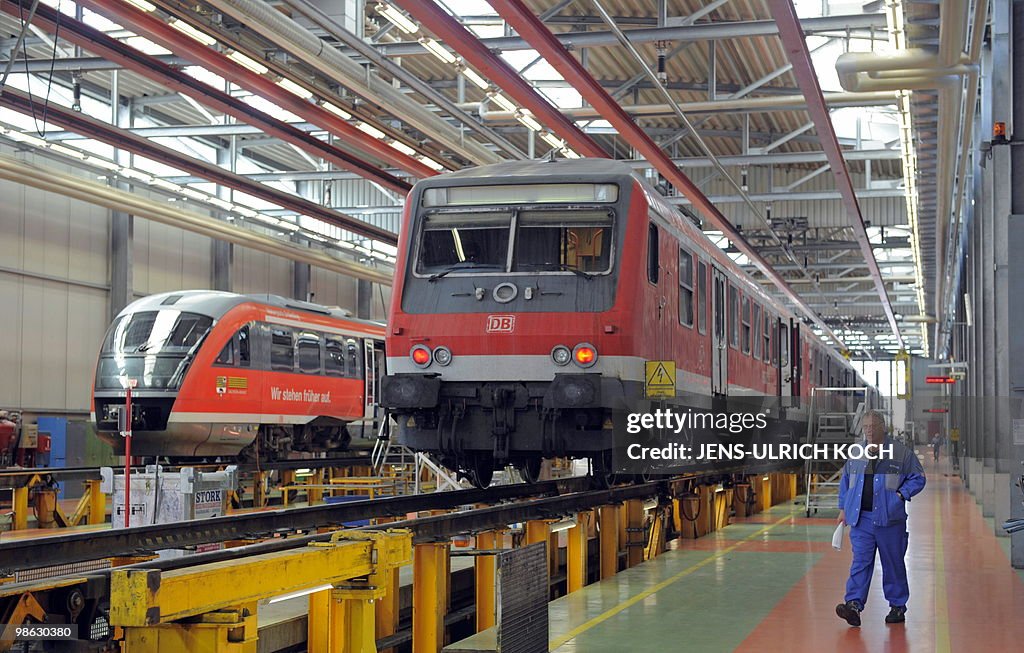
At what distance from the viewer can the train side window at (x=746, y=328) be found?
49.1ft

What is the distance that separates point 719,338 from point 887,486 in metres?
5.05

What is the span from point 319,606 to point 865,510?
3971mm

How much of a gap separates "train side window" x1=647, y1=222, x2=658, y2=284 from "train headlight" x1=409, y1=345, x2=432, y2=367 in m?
2.03

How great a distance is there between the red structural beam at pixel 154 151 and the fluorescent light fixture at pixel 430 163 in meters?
3.70

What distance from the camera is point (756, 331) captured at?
16.1 m

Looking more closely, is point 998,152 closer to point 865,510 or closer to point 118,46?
point 865,510

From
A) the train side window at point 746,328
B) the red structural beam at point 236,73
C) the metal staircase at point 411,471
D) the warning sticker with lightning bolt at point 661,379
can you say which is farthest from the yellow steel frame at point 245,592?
the train side window at point 746,328

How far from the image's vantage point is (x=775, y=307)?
1836 cm

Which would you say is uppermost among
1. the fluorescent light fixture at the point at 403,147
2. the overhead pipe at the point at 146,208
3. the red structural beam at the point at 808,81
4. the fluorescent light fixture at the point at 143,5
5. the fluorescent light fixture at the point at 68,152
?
the fluorescent light fixture at the point at 68,152

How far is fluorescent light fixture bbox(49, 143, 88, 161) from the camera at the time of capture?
19.4 metres

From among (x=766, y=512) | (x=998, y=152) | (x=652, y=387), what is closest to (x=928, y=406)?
(x=766, y=512)

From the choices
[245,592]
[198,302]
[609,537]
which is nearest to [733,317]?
[609,537]

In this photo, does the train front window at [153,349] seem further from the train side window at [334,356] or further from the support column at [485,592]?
the support column at [485,592]

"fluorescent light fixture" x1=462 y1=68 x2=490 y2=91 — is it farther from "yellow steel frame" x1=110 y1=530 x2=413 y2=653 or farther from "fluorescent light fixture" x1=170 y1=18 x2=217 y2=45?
"yellow steel frame" x1=110 y1=530 x2=413 y2=653
